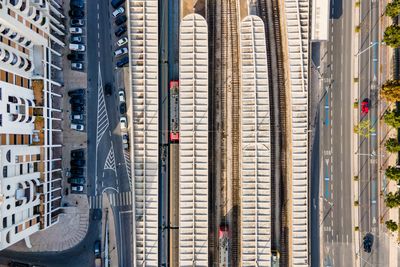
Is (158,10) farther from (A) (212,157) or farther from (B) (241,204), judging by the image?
(B) (241,204)

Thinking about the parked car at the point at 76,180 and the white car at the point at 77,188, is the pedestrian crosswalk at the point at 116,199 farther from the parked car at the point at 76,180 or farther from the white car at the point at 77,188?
the parked car at the point at 76,180

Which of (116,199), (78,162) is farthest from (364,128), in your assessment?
(78,162)

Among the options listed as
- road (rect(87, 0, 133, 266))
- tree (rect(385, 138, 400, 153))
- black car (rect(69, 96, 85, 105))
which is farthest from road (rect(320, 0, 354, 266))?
black car (rect(69, 96, 85, 105))

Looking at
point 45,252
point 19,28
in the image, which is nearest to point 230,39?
point 19,28

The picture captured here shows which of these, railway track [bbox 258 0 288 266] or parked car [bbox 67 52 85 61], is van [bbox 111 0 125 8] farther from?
railway track [bbox 258 0 288 266]

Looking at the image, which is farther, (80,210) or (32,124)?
(80,210)

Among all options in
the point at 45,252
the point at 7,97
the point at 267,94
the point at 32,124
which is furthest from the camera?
the point at 45,252
